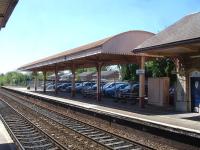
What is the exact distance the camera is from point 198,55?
2041cm

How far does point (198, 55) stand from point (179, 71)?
6.46ft

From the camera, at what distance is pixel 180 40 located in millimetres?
17578

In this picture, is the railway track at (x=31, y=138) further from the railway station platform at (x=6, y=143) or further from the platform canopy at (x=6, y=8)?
the platform canopy at (x=6, y=8)

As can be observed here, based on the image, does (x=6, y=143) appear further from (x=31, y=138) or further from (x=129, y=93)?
(x=129, y=93)

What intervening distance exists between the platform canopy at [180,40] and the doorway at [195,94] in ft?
4.99

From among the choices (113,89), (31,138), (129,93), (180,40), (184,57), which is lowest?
(31,138)

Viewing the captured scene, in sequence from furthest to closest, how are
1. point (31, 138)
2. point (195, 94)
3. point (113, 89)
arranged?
1. point (113, 89)
2. point (195, 94)
3. point (31, 138)

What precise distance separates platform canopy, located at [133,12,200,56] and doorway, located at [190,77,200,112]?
1520 mm

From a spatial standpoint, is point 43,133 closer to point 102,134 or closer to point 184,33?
point 102,134

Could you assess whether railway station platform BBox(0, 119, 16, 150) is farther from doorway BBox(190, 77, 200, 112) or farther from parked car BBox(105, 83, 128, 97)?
parked car BBox(105, 83, 128, 97)

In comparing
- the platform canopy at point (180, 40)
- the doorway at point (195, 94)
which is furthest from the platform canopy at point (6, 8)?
the doorway at point (195, 94)

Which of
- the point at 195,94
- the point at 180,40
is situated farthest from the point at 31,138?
the point at 195,94

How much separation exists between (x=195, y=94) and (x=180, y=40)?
16.0 ft

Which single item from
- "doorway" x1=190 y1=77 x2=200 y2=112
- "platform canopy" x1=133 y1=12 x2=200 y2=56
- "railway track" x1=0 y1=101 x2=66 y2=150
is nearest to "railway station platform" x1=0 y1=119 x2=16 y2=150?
"railway track" x1=0 y1=101 x2=66 y2=150
